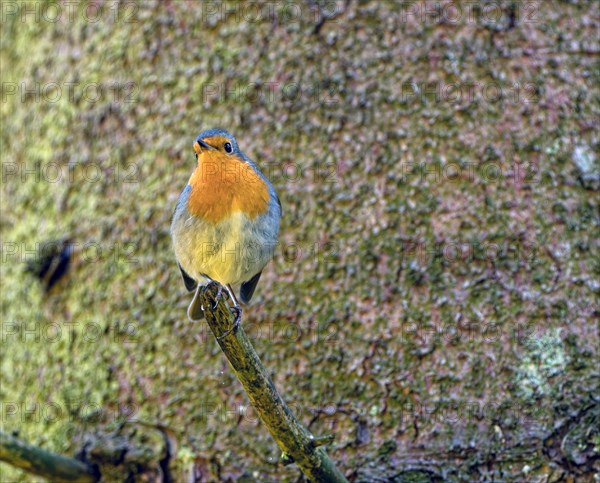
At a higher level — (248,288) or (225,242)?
(225,242)

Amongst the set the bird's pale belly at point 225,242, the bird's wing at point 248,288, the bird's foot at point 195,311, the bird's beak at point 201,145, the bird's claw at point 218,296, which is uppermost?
the bird's beak at point 201,145

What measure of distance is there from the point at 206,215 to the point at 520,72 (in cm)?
123

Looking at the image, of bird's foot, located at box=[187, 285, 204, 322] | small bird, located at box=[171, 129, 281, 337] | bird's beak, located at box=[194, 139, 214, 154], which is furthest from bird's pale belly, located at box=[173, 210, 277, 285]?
bird's beak, located at box=[194, 139, 214, 154]

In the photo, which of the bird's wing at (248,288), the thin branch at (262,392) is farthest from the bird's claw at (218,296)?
the bird's wing at (248,288)

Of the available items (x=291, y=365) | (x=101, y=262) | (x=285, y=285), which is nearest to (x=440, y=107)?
(x=285, y=285)

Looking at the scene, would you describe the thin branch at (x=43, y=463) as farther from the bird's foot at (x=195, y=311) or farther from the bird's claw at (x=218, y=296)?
the bird's claw at (x=218, y=296)

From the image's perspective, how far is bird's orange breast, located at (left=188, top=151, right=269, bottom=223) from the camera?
2.55m

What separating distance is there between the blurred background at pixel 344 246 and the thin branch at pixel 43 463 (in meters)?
0.12

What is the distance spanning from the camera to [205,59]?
280 cm

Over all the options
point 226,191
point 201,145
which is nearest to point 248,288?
point 226,191

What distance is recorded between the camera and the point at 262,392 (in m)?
1.82

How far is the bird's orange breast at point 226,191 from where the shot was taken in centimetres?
255

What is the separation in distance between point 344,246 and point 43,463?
118cm

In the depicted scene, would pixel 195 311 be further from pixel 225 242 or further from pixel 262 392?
pixel 262 392
